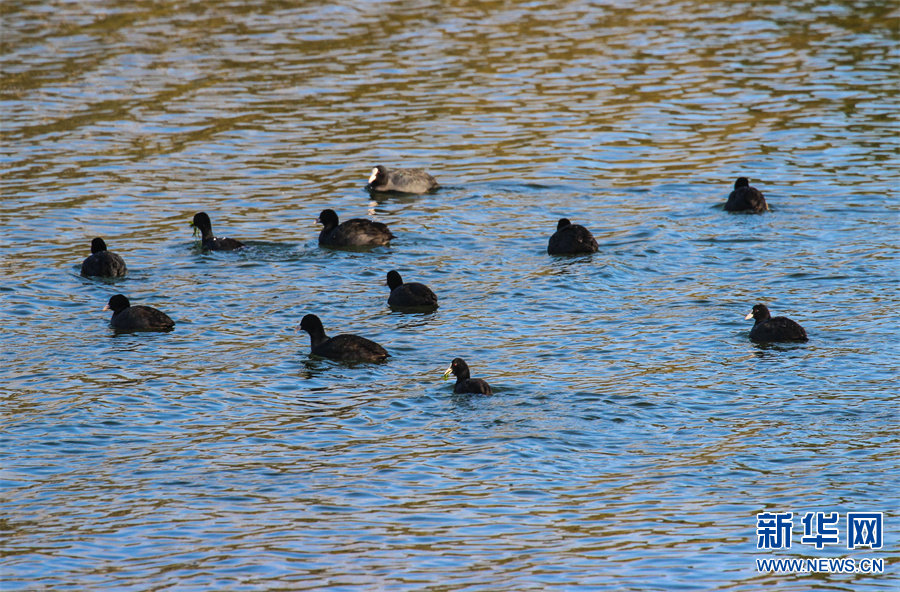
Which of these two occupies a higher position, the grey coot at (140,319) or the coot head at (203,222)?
the coot head at (203,222)

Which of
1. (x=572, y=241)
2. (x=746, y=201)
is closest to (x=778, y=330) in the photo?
(x=572, y=241)

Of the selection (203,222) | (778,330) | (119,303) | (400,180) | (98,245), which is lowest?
(778,330)

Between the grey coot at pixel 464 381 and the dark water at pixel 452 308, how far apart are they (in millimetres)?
164

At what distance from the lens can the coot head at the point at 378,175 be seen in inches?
972

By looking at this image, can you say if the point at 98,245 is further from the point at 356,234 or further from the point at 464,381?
the point at 464,381

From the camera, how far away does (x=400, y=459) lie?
43.7ft

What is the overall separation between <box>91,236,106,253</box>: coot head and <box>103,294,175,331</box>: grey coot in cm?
280

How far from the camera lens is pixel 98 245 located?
67.1 ft

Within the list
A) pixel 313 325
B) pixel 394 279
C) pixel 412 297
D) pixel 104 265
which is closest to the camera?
pixel 313 325

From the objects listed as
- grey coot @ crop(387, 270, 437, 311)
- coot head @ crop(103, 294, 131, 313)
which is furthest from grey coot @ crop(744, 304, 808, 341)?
coot head @ crop(103, 294, 131, 313)

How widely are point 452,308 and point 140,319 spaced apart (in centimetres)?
452

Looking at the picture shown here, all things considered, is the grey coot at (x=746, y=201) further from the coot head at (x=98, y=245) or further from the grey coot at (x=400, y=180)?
the coot head at (x=98, y=245)

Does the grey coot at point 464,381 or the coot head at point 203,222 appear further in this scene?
the coot head at point 203,222

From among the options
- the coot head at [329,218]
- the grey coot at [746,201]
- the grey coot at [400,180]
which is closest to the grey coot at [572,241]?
the grey coot at [746,201]
